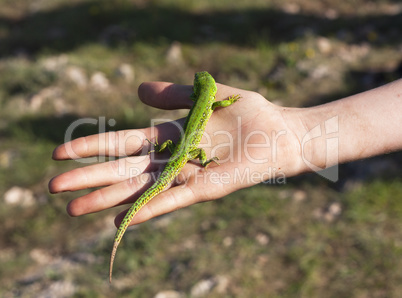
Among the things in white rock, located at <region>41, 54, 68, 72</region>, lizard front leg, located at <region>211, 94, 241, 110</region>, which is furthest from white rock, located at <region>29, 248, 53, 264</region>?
white rock, located at <region>41, 54, 68, 72</region>

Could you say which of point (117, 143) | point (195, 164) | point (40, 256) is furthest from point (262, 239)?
point (40, 256)

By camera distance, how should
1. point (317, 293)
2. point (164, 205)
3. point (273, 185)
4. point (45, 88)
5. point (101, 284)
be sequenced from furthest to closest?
point (45, 88) < point (273, 185) < point (101, 284) < point (317, 293) < point (164, 205)

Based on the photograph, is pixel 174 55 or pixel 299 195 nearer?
pixel 299 195

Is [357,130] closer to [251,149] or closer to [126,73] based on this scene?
[251,149]

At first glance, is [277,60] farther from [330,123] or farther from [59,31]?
[59,31]

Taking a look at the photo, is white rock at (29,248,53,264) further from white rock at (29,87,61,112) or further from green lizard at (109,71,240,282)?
white rock at (29,87,61,112)

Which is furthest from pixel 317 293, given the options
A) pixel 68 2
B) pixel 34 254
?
pixel 68 2
